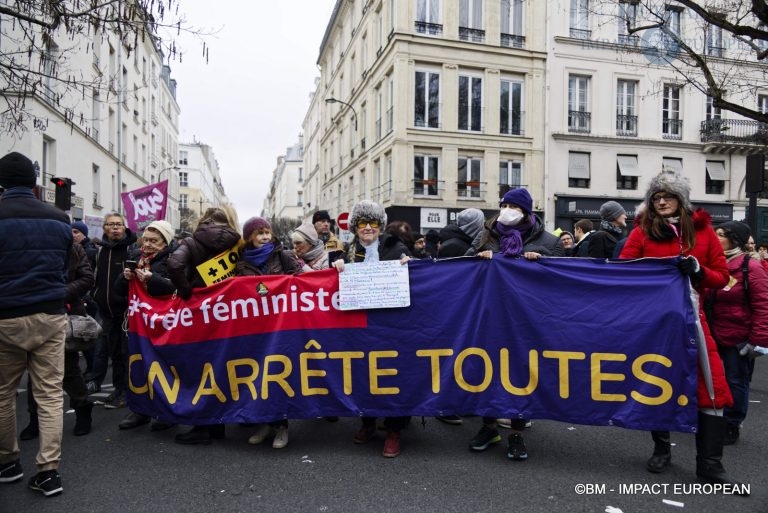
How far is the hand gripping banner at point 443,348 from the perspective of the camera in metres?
3.82

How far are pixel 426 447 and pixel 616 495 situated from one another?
4.66ft

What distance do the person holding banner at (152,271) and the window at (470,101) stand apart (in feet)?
66.1

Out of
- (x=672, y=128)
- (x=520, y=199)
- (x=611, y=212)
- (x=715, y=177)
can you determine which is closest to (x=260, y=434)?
(x=520, y=199)

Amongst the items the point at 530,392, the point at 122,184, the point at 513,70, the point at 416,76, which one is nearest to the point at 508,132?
the point at 513,70

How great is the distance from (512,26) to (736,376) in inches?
896

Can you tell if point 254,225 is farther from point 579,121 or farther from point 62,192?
point 579,121

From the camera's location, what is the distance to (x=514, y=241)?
13.6ft

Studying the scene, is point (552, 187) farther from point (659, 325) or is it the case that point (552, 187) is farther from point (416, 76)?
point (659, 325)

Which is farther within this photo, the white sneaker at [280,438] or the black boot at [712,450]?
the white sneaker at [280,438]

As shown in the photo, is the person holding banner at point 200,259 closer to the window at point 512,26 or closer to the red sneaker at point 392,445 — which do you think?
the red sneaker at point 392,445

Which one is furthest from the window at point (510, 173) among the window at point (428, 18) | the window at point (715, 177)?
the window at point (715, 177)

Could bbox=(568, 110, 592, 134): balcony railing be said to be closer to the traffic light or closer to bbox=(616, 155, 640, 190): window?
bbox=(616, 155, 640, 190): window

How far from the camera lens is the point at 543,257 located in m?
4.04

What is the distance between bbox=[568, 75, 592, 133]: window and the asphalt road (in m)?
21.4
